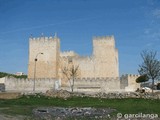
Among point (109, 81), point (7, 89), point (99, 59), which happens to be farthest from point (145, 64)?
point (7, 89)

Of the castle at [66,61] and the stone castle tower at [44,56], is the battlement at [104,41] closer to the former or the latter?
the castle at [66,61]

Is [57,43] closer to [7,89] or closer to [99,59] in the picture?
[99,59]

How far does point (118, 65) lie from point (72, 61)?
8343 millimetres

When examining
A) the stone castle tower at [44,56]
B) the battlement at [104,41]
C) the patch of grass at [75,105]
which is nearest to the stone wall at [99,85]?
the stone castle tower at [44,56]

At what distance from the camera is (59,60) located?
182 ft

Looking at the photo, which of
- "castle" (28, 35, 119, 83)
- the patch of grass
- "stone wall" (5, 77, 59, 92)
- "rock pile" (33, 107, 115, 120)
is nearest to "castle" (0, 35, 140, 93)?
"castle" (28, 35, 119, 83)

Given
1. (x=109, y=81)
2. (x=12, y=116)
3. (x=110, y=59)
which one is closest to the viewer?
(x=12, y=116)

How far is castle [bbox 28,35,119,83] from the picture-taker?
175ft

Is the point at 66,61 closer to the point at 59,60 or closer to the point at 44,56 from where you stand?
the point at 59,60

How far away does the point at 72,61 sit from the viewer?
56.3 meters

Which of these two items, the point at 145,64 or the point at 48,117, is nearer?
the point at 48,117

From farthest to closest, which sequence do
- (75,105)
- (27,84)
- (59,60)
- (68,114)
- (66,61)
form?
1. (66,61)
2. (59,60)
3. (27,84)
4. (75,105)
5. (68,114)

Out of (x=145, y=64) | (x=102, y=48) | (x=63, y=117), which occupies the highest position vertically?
(x=102, y=48)

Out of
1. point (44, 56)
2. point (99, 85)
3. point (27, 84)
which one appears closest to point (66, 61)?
point (44, 56)
